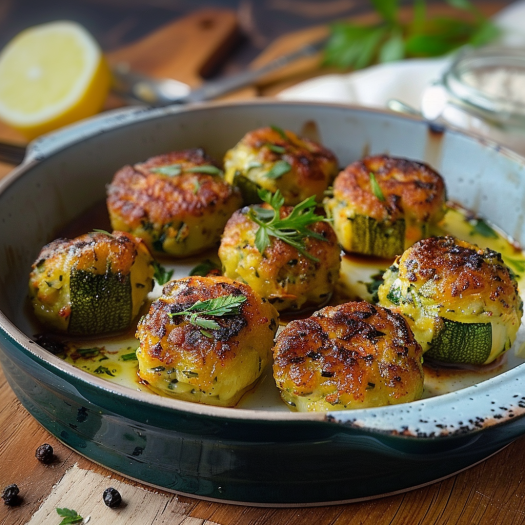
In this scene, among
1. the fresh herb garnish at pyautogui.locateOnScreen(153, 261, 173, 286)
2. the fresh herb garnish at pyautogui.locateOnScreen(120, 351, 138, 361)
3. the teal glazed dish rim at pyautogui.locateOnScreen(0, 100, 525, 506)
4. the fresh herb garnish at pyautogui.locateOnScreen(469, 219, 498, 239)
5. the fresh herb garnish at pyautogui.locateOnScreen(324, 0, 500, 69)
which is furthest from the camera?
the fresh herb garnish at pyautogui.locateOnScreen(324, 0, 500, 69)

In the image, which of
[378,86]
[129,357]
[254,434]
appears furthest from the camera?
[378,86]

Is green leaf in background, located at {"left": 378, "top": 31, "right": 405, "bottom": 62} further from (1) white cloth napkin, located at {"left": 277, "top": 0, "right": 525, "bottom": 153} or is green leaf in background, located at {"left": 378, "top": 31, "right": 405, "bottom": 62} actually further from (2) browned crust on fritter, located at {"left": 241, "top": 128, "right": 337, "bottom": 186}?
Result: (2) browned crust on fritter, located at {"left": 241, "top": 128, "right": 337, "bottom": 186}

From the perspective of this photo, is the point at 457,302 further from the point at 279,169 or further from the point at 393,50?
the point at 393,50

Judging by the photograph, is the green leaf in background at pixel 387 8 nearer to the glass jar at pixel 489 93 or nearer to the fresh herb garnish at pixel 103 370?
the glass jar at pixel 489 93

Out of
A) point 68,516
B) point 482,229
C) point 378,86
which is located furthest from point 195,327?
point 378,86

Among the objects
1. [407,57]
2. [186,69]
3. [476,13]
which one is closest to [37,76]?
[186,69]

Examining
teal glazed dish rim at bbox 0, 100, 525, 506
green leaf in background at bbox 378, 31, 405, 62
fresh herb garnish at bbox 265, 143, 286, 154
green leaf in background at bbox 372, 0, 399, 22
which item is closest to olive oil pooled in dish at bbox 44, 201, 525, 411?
teal glazed dish rim at bbox 0, 100, 525, 506
